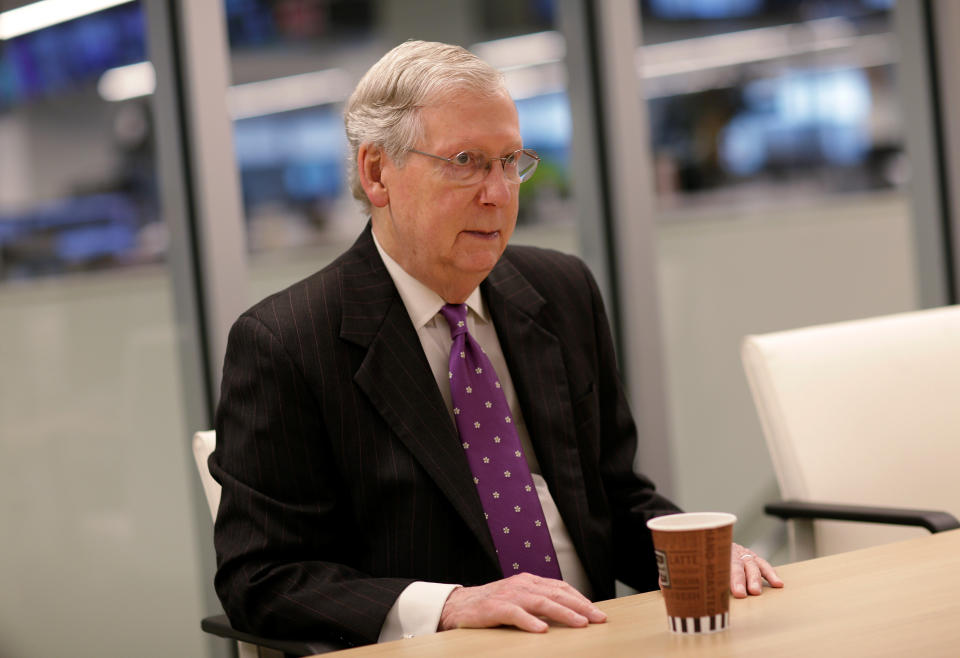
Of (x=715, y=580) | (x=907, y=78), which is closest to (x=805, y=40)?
(x=907, y=78)

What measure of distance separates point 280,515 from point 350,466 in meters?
0.13

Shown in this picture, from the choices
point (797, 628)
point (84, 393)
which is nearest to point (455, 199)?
point (797, 628)

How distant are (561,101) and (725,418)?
3.70 ft

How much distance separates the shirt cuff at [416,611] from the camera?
1.54m

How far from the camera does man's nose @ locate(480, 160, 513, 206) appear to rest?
182cm

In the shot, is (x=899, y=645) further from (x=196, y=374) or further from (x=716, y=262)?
(x=716, y=262)

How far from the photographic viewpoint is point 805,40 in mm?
9008

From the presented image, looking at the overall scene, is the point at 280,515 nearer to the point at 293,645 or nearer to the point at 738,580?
the point at 293,645

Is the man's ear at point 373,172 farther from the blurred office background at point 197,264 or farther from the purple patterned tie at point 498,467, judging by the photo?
A: the blurred office background at point 197,264

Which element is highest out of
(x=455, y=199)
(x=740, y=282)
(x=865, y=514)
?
(x=455, y=199)

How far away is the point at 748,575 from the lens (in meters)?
1.53

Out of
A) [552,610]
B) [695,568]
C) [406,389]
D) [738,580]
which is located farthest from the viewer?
[406,389]

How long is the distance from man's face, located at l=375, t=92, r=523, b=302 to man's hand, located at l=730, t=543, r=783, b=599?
607 mm

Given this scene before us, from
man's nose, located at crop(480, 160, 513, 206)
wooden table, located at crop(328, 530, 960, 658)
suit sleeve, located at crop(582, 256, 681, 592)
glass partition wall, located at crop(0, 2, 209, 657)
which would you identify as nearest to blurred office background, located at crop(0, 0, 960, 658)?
glass partition wall, located at crop(0, 2, 209, 657)
